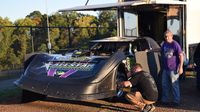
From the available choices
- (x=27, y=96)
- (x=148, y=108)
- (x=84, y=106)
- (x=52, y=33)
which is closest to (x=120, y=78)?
(x=84, y=106)

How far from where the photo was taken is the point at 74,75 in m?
8.43

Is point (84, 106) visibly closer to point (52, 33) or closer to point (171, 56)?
point (171, 56)

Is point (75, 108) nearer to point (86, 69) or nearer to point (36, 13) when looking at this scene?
point (86, 69)

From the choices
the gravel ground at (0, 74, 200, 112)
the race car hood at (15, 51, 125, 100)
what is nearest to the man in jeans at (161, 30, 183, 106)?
the gravel ground at (0, 74, 200, 112)

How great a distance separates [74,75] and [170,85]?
7.31ft

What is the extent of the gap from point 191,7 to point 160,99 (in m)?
5.38

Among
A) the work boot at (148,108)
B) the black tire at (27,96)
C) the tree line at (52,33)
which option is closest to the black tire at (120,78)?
the work boot at (148,108)

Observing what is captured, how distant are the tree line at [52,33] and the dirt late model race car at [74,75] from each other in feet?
5.78

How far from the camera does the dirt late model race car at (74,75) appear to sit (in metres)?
8.12

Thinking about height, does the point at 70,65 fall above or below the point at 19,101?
above

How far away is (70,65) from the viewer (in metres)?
8.81

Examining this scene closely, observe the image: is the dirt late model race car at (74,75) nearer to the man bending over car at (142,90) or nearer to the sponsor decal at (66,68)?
the sponsor decal at (66,68)

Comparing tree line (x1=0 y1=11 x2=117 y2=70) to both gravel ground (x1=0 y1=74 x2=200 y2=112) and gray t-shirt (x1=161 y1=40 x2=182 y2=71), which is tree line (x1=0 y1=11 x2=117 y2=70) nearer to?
gravel ground (x1=0 y1=74 x2=200 y2=112)

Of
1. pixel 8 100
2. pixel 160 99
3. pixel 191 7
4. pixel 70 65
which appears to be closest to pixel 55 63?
pixel 70 65
